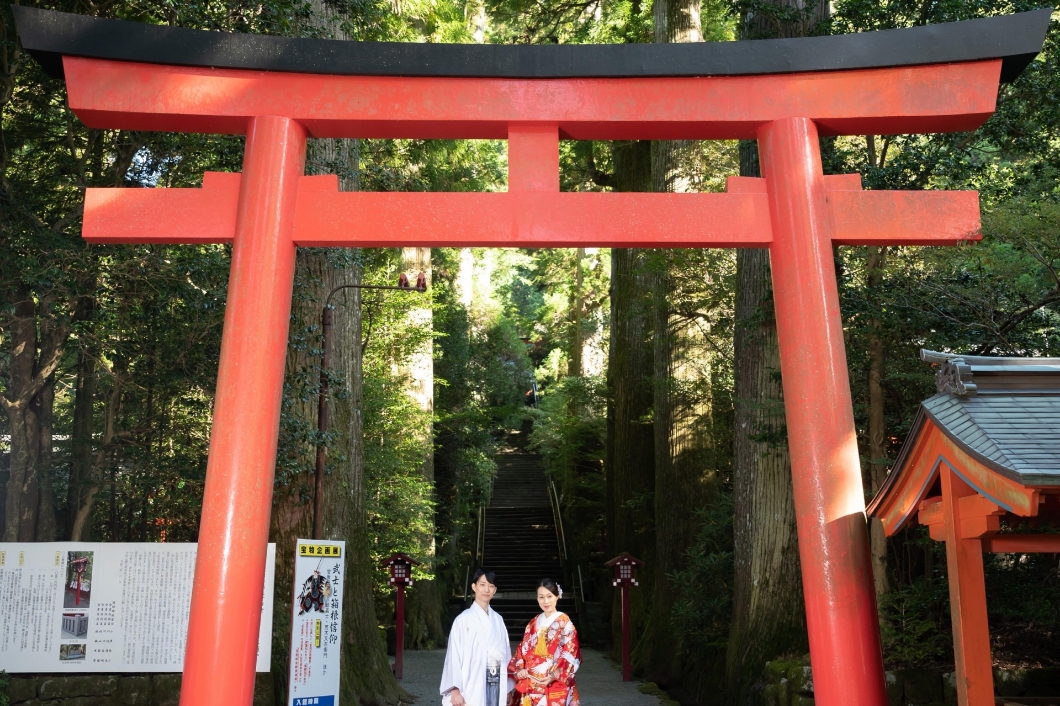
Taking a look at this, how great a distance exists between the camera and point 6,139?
26.4 feet

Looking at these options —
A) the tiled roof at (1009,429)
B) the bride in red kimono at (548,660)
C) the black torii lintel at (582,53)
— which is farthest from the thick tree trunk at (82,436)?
the tiled roof at (1009,429)

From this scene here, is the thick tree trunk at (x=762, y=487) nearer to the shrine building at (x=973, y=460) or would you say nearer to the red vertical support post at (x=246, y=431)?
the shrine building at (x=973, y=460)

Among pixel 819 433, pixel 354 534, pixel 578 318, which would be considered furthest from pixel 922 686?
pixel 578 318

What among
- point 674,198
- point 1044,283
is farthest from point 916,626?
point 674,198

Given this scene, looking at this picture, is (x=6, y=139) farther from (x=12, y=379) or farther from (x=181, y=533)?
(x=181, y=533)

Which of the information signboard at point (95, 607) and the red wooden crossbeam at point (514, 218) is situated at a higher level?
the red wooden crossbeam at point (514, 218)

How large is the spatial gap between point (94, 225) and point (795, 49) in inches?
157

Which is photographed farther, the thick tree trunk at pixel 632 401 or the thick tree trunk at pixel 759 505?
the thick tree trunk at pixel 632 401

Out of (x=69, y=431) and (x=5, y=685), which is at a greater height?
(x=69, y=431)

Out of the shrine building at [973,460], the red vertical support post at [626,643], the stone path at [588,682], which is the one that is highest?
the shrine building at [973,460]

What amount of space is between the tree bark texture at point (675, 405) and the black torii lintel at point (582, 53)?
23.5 feet

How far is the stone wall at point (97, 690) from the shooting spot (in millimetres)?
7250

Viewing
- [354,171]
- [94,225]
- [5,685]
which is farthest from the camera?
[354,171]

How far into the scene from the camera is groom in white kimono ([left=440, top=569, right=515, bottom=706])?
Result: 215 inches
